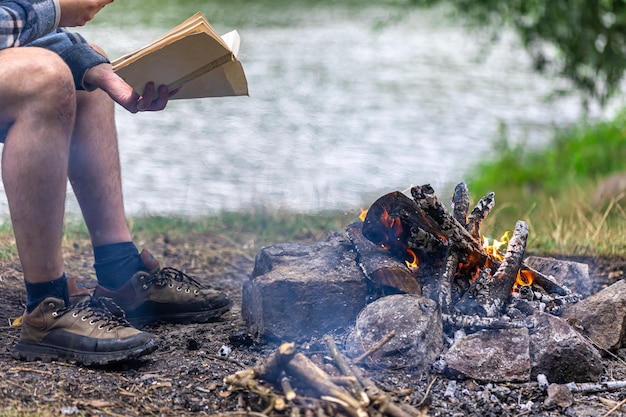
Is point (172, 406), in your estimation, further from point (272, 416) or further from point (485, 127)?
point (485, 127)

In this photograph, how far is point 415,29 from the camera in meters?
18.5

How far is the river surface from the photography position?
7555 mm

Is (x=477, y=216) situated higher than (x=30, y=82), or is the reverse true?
(x=30, y=82)

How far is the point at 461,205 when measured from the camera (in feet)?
10.8

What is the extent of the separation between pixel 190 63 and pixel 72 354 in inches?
45.0

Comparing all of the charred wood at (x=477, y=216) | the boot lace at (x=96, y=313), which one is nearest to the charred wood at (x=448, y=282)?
the charred wood at (x=477, y=216)

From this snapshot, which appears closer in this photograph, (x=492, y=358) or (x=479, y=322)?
(x=492, y=358)

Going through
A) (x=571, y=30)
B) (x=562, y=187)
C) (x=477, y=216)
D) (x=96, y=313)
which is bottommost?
(x=562, y=187)

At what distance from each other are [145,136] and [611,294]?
24.4 ft

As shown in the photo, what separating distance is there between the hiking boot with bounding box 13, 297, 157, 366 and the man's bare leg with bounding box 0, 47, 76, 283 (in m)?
0.21

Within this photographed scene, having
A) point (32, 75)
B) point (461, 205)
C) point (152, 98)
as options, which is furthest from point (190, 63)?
point (461, 205)

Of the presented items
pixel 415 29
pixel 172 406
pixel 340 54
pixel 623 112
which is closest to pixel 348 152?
pixel 623 112

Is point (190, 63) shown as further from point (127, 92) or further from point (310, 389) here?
point (310, 389)

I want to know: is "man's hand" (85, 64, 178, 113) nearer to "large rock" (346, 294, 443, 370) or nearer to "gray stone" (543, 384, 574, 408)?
"large rock" (346, 294, 443, 370)
